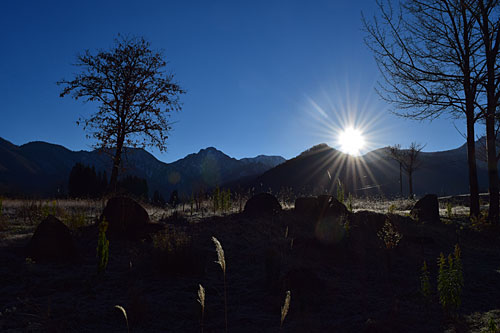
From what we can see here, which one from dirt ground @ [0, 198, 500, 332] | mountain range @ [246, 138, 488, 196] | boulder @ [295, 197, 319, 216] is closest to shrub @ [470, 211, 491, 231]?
dirt ground @ [0, 198, 500, 332]

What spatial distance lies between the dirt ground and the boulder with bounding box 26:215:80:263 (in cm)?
21

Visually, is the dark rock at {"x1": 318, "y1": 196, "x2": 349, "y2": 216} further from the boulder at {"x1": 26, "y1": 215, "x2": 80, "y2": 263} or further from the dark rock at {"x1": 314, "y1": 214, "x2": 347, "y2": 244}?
the boulder at {"x1": 26, "y1": 215, "x2": 80, "y2": 263}

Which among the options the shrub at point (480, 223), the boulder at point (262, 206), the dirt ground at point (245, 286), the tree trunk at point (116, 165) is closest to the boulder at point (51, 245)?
the dirt ground at point (245, 286)

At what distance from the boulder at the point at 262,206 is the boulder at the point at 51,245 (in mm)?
4601

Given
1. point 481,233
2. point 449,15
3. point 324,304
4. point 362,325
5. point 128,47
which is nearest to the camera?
point 362,325

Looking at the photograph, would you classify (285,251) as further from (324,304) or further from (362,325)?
(362,325)

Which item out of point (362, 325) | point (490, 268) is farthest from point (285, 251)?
point (490, 268)

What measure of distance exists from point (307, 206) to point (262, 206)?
1.38 metres

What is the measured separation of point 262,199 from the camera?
8.97 metres

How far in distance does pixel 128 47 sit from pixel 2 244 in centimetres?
1126

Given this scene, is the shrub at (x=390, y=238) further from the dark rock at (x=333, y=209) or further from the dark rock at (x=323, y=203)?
the dark rock at (x=323, y=203)

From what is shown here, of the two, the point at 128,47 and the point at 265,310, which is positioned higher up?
the point at 128,47

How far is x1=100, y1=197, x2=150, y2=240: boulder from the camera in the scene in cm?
651

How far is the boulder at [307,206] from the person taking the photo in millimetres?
9031
